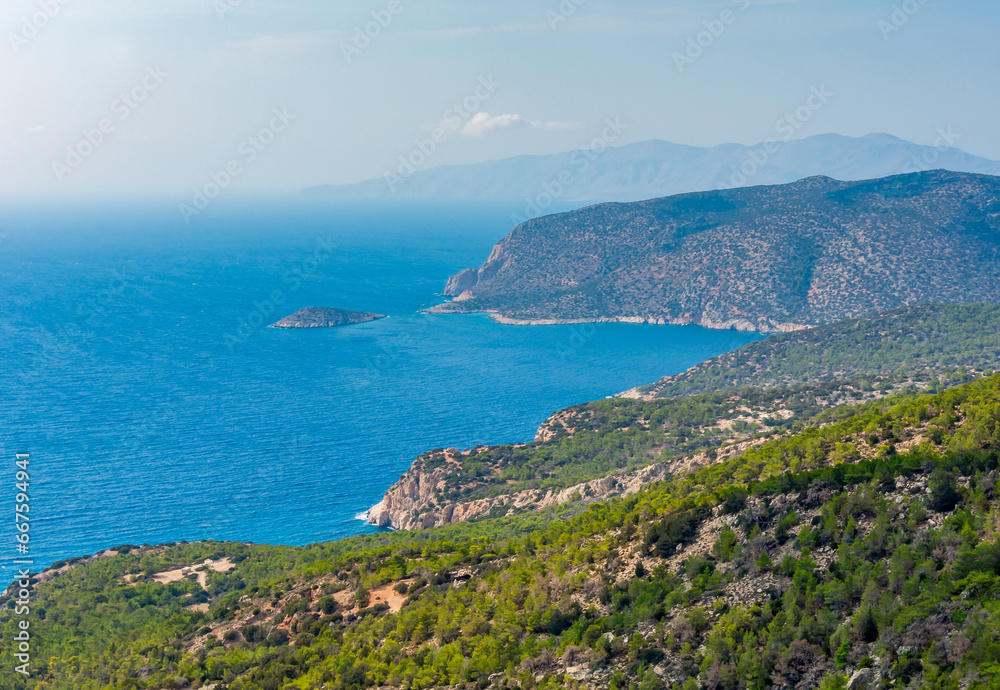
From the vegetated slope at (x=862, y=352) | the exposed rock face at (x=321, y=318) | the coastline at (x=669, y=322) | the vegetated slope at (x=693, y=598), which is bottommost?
the vegetated slope at (x=693, y=598)

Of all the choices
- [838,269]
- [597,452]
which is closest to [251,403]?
Result: [597,452]

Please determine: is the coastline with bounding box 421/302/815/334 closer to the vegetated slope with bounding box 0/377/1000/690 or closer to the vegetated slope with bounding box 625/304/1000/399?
the vegetated slope with bounding box 625/304/1000/399

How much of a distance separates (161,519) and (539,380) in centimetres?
7234

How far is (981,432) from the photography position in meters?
30.1

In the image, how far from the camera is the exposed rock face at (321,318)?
18525 cm

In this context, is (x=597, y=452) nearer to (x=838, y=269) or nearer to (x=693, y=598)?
(x=693, y=598)

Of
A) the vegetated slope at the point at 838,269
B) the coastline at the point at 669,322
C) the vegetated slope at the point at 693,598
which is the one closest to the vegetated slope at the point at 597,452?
the vegetated slope at the point at 693,598

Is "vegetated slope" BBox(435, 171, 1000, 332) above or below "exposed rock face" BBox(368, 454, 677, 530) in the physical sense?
above

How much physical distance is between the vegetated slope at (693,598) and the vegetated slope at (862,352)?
78.8 m

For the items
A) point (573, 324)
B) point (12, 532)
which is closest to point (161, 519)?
point (12, 532)

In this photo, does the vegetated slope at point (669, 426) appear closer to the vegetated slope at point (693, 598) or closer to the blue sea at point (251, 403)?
the blue sea at point (251, 403)

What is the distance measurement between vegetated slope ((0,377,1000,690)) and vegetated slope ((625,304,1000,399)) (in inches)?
3103

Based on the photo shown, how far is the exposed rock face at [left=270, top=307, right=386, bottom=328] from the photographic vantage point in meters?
185

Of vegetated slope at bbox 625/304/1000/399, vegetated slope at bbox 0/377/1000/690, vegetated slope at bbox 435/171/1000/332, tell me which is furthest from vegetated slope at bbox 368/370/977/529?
vegetated slope at bbox 435/171/1000/332
